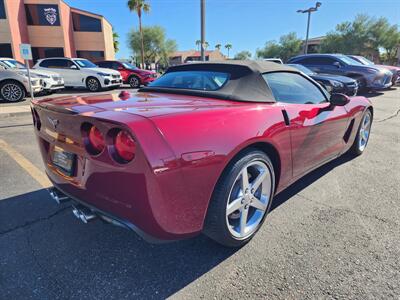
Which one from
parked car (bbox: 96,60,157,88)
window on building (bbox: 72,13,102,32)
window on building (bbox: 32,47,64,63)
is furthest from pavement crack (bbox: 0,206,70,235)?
window on building (bbox: 72,13,102,32)

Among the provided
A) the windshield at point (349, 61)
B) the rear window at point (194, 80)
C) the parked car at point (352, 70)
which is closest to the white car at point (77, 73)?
the parked car at point (352, 70)

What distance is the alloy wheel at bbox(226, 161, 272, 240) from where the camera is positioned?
209 cm

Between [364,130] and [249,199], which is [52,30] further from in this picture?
[249,199]

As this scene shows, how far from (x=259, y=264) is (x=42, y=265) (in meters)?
1.55

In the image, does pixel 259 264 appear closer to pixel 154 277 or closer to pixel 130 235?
pixel 154 277

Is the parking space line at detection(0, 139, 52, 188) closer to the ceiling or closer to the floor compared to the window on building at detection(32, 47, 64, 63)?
closer to the floor

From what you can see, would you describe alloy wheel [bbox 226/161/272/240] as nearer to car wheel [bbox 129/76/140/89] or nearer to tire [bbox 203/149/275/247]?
tire [bbox 203/149/275/247]

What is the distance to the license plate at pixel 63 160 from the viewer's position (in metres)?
1.96

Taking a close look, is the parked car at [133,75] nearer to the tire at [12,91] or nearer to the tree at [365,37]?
the tire at [12,91]

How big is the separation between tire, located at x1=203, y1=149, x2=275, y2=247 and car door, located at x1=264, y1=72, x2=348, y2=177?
0.48 meters

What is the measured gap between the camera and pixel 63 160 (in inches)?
80.7

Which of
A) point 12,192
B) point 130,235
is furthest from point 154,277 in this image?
point 12,192

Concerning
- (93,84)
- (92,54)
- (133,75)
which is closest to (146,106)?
(93,84)

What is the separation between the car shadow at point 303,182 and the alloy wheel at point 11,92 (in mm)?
9538
